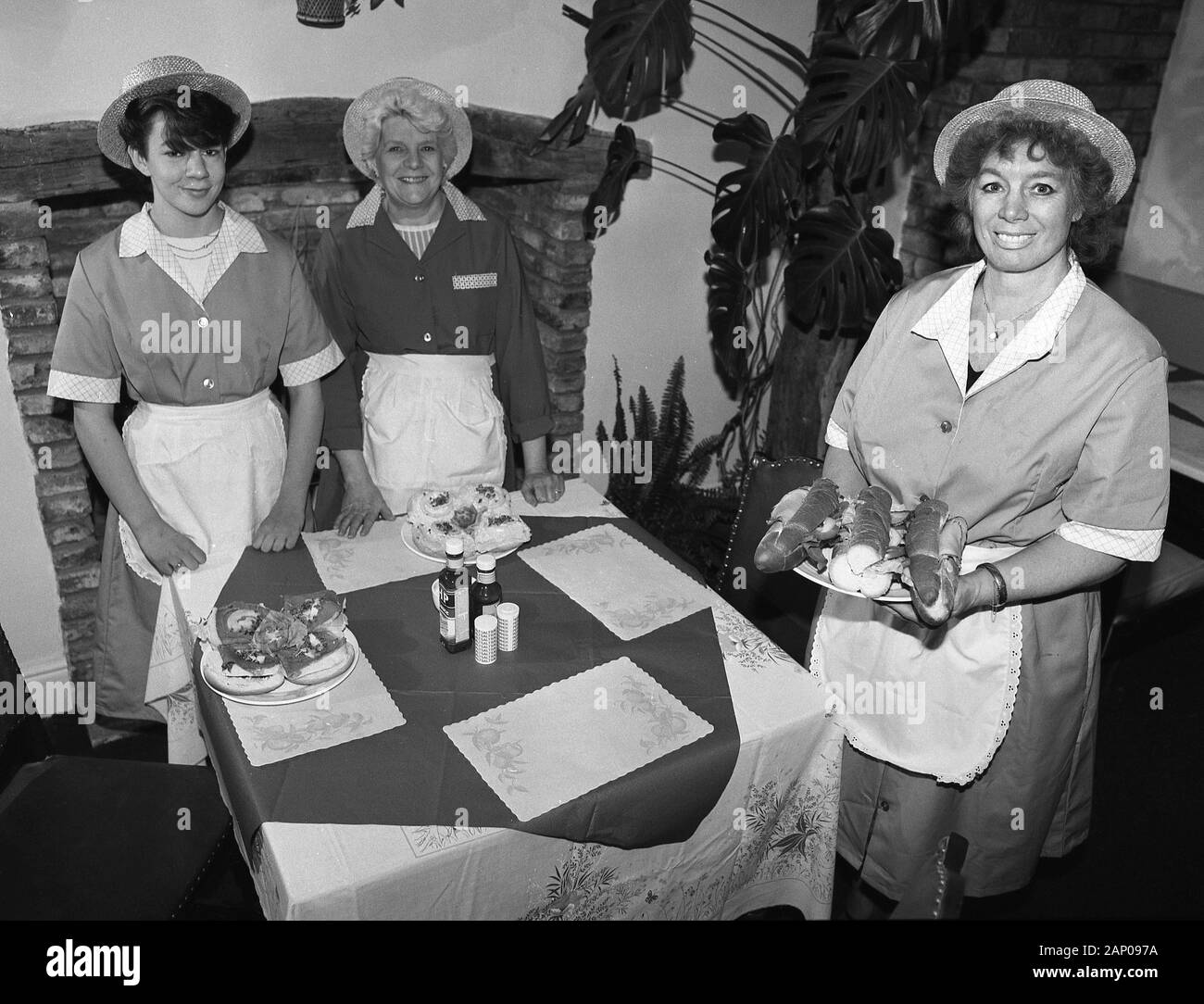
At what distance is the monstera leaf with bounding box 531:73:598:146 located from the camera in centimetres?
341

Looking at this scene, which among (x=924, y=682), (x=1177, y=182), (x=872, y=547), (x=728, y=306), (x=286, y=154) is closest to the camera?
(x=872, y=547)

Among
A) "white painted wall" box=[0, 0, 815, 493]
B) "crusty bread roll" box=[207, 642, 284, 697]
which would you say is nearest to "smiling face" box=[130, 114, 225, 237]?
"white painted wall" box=[0, 0, 815, 493]

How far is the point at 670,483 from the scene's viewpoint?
416 cm

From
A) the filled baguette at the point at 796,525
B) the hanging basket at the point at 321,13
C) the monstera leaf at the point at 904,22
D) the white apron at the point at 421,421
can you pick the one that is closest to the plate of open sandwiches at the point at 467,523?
the white apron at the point at 421,421

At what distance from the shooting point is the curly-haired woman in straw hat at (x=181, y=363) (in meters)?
2.47

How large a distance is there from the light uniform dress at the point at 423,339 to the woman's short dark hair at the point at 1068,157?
4.48 feet

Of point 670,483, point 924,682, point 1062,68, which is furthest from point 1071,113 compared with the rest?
point 670,483

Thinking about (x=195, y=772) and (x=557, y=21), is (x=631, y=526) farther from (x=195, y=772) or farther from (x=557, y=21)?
(x=557, y=21)

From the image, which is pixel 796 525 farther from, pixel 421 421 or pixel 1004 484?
pixel 421 421

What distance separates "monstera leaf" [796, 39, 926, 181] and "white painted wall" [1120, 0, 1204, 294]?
1522mm

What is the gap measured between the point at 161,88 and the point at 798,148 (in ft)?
6.13

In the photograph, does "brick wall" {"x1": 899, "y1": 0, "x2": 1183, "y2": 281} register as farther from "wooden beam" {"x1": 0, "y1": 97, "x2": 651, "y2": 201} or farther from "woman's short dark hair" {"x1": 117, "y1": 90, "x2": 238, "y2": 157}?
"woman's short dark hair" {"x1": 117, "y1": 90, "x2": 238, "y2": 157}

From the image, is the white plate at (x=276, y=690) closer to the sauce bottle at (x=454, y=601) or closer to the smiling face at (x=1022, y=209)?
the sauce bottle at (x=454, y=601)
